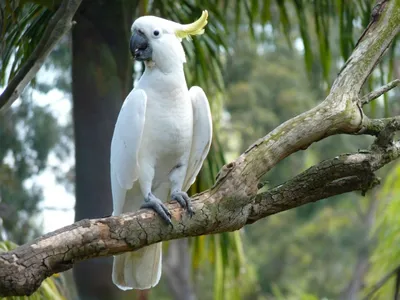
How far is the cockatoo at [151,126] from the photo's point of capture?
9.02 feet

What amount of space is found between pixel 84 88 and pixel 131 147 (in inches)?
33.3

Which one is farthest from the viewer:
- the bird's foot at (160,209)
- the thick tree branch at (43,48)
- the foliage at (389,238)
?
the foliage at (389,238)

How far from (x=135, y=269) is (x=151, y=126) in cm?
54

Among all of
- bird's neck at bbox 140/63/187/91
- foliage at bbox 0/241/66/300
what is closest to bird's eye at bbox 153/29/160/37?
bird's neck at bbox 140/63/187/91

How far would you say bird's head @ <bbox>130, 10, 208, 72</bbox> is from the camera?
2809mm

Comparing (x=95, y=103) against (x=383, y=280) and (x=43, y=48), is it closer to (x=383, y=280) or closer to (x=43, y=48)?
(x=43, y=48)

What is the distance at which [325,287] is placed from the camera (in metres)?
11.0

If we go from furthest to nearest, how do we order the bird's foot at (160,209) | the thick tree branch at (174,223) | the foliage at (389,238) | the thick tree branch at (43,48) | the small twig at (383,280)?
1. the foliage at (389,238)
2. the small twig at (383,280)
3. the thick tree branch at (43,48)
4. the bird's foot at (160,209)
5. the thick tree branch at (174,223)

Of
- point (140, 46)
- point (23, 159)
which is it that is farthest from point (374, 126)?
point (23, 159)

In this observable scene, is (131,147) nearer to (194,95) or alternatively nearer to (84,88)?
(194,95)

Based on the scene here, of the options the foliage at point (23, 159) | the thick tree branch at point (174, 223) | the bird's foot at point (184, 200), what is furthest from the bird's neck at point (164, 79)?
the foliage at point (23, 159)

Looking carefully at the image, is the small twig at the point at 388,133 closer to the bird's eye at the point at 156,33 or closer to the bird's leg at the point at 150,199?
the bird's leg at the point at 150,199

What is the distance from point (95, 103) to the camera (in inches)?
136

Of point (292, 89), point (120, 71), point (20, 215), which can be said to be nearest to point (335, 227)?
point (292, 89)
